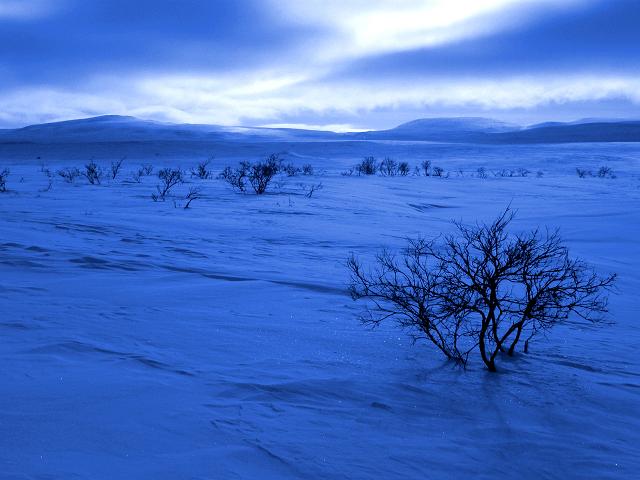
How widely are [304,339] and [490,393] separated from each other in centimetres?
123

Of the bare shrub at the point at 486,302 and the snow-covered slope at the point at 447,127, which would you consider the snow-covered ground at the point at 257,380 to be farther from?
the snow-covered slope at the point at 447,127

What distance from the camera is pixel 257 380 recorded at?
327 cm

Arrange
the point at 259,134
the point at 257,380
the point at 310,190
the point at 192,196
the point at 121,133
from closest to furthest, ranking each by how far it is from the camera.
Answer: the point at 257,380, the point at 192,196, the point at 310,190, the point at 121,133, the point at 259,134

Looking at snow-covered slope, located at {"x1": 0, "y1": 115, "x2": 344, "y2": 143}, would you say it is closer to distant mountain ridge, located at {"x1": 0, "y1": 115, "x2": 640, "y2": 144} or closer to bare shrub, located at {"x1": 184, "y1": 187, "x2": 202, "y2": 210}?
distant mountain ridge, located at {"x1": 0, "y1": 115, "x2": 640, "y2": 144}

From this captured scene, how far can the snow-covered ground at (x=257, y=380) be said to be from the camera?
8.21 ft

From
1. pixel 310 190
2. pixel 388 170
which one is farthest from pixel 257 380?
pixel 388 170

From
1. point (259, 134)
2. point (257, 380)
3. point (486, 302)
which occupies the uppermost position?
point (259, 134)

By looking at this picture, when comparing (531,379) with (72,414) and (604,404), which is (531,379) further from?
(72,414)

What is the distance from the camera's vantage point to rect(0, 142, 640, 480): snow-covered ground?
2.50 meters

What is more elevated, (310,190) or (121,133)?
(121,133)

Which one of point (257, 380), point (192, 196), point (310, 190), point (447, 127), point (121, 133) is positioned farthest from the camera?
point (447, 127)

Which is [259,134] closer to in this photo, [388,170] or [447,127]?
[447,127]

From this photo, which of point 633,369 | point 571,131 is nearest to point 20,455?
point 633,369

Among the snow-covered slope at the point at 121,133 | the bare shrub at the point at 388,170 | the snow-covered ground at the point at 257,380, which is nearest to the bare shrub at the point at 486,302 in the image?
the snow-covered ground at the point at 257,380
